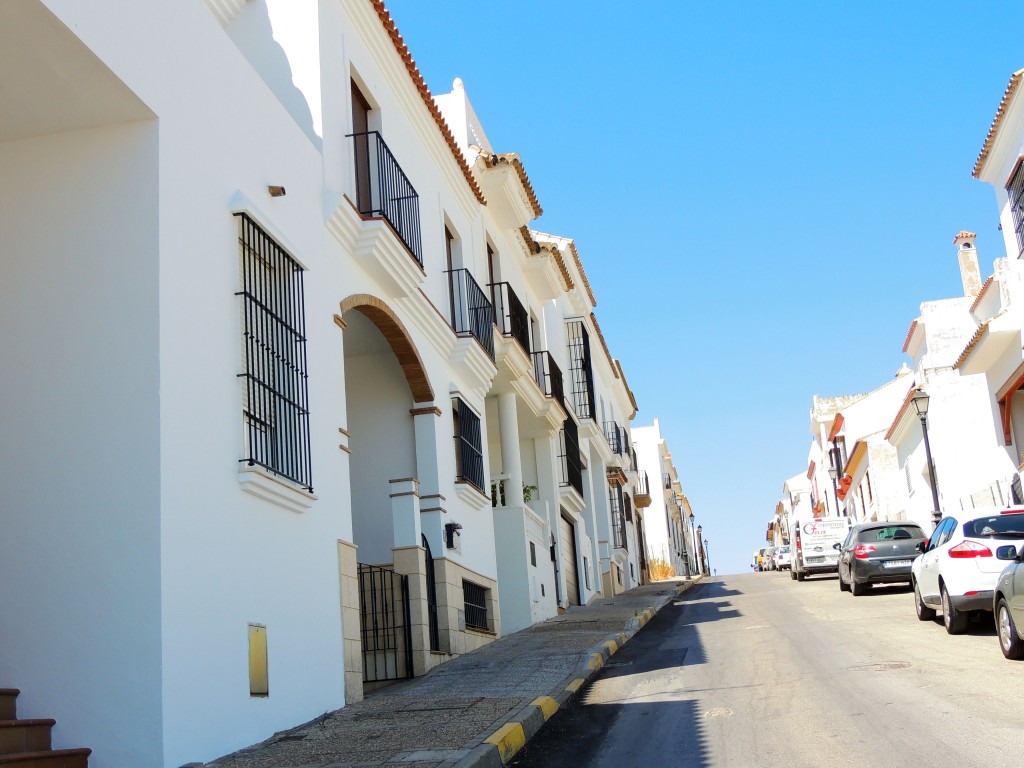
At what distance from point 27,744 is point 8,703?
1.33ft

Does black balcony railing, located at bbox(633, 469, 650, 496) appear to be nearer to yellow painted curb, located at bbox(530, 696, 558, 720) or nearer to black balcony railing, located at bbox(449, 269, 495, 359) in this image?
black balcony railing, located at bbox(449, 269, 495, 359)

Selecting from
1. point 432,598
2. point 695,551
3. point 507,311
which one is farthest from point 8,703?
point 695,551

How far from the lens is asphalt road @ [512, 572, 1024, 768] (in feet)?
24.0

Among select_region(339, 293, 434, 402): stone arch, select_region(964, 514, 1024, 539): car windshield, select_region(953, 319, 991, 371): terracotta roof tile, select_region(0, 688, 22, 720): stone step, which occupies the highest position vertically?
select_region(953, 319, 991, 371): terracotta roof tile

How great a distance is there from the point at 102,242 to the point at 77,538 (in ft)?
6.97

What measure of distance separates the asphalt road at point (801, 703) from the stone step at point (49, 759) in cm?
289

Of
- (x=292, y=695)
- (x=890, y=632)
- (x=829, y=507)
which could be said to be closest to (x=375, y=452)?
(x=292, y=695)

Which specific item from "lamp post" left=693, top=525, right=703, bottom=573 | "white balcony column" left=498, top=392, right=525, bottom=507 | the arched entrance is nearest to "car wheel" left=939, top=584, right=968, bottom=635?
the arched entrance

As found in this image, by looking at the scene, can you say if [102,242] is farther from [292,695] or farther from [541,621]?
[541,621]

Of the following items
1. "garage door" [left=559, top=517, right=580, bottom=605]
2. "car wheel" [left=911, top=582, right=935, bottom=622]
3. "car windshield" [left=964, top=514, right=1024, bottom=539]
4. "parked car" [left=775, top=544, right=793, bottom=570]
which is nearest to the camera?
"car windshield" [left=964, top=514, right=1024, bottom=539]

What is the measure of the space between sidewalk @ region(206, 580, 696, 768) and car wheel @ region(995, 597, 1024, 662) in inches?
166

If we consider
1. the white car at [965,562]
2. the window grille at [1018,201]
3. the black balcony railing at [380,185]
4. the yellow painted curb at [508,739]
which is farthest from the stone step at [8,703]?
the window grille at [1018,201]

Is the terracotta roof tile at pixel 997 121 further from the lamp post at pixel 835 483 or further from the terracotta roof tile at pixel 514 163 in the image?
the lamp post at pixel 835 483

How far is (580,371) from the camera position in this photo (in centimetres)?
3109
